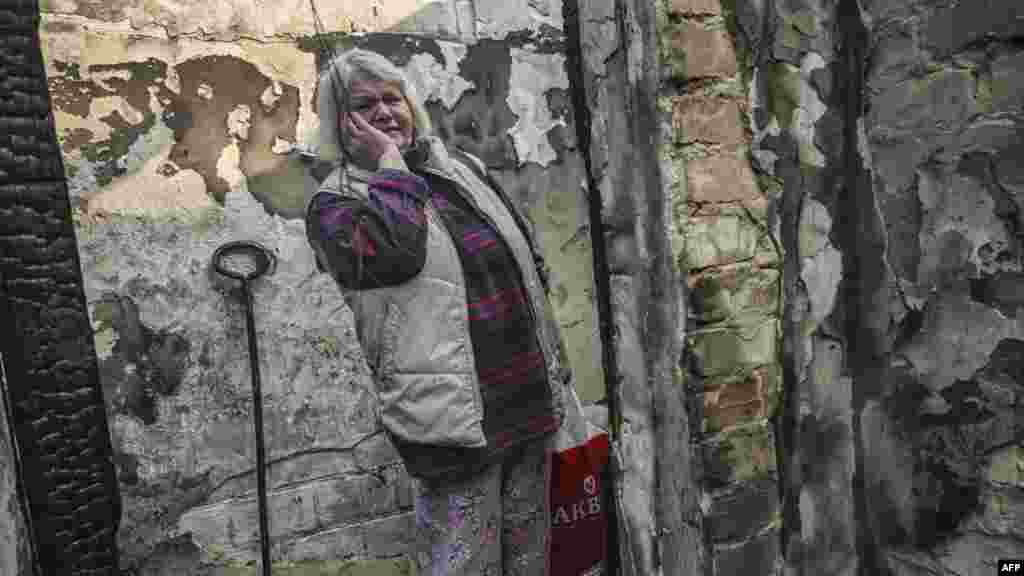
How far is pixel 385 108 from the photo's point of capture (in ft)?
4.26

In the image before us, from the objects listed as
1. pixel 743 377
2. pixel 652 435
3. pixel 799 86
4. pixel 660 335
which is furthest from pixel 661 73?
pixel 652 435

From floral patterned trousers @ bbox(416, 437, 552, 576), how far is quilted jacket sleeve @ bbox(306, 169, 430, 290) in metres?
0.44

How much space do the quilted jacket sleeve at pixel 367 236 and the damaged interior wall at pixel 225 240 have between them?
1.6 inches

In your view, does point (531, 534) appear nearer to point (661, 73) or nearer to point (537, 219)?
point (537, 219)

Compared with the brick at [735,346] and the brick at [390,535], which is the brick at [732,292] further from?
the brick at [390,535]

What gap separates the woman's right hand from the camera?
1279mm

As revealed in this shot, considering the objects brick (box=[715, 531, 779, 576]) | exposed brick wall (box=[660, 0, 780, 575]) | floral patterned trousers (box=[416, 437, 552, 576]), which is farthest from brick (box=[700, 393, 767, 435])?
floral patterned trousers (box=[416, 437, 552, 576])

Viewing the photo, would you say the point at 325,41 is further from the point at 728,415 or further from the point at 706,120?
the point at 728,415

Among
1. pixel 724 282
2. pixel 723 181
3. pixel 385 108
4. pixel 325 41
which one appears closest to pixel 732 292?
pixel 724 282

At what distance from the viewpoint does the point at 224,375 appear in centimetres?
123

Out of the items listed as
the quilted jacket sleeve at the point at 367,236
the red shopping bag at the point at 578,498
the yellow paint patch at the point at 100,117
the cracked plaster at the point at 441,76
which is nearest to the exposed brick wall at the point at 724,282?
the red shopping bag at the point at 578,498

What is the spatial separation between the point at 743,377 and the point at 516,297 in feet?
1.62

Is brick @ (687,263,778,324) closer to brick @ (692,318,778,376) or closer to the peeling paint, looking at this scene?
brick @ (692,318,778,376)

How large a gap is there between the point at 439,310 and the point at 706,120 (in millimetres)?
644
